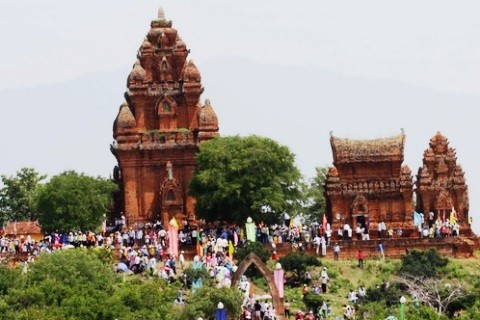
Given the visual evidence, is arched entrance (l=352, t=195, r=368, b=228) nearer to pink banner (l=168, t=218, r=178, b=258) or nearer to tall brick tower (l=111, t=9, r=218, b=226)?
tall brick tower (l=111, t=9, r=218, b=226)

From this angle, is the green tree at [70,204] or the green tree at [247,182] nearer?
the green tree at [247,182]

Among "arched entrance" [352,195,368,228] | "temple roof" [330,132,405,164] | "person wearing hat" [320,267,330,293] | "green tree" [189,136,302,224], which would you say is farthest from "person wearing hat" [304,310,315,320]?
"temple roof" [330,132,405,164]

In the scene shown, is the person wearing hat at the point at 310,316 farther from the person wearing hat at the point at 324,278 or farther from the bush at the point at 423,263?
the bush at the point at 423,263

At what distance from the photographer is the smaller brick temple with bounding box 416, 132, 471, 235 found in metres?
93.6

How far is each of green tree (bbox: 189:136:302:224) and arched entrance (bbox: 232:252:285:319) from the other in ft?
31.9

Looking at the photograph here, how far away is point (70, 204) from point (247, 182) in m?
8.72

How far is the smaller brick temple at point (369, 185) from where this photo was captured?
3659 inches

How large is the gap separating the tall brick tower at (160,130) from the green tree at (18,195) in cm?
1478

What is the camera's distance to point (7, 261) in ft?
274

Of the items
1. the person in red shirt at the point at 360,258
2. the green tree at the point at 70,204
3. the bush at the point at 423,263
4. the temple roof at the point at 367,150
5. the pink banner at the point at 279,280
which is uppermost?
the temple roof at the point at 367,150

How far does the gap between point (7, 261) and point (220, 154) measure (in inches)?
495

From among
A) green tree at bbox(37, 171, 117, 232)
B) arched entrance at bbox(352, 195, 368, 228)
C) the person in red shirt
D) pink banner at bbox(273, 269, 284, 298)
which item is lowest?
pink banner at bbox(273, 269, 284, 298)

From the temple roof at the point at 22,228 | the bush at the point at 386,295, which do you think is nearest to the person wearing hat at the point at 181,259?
the bush at the point at 386,295

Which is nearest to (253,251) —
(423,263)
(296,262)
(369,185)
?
(296,262)
